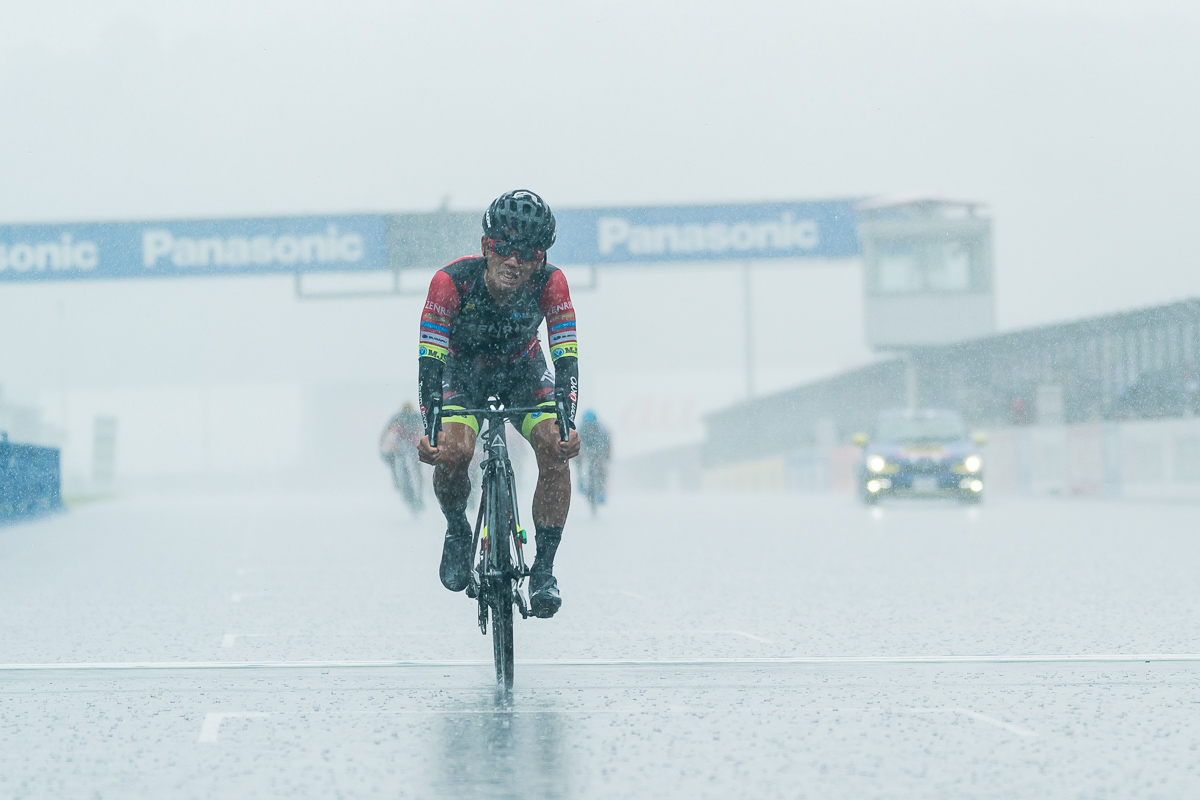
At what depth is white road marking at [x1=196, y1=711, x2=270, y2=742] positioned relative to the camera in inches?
220

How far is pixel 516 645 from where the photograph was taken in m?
8.32

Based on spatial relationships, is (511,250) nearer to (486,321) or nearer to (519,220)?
(519,220)

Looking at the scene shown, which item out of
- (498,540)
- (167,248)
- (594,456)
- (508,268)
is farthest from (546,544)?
(167,248)

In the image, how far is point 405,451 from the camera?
22.1m

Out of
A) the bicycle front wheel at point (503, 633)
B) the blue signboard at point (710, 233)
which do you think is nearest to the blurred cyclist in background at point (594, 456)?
the blue signboard at point (710, 233)

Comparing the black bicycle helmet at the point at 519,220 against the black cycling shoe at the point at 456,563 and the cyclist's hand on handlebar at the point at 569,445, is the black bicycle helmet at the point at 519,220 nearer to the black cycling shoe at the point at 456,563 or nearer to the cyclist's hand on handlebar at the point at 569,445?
the cyclist's hand on handlebar at the point at 569,445

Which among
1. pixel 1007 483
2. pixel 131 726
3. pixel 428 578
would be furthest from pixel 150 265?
pixel 131 726

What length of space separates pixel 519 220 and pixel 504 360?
643 millimetres

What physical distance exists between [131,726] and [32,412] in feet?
213

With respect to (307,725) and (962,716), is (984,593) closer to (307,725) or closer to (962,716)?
(962,716)

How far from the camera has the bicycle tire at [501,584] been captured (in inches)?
246

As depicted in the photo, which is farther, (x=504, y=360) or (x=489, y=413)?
(x=504, y=360)

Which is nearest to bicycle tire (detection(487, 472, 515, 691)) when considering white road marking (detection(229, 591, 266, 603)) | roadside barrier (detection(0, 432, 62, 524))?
white road marking (detection(229, 591, 266, 603))

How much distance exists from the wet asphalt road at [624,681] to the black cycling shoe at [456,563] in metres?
0.43
